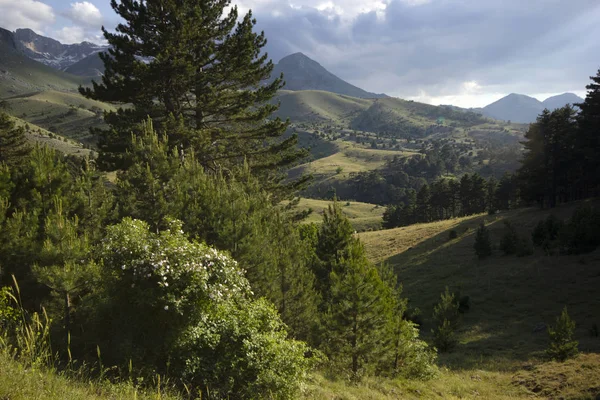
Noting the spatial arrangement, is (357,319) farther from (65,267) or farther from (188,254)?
(65,267)

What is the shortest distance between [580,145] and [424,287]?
33.4 m

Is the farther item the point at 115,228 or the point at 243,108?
the point at 243,108

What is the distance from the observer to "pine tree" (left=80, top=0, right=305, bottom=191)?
61.9ft

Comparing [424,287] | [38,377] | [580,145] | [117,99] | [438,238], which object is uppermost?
[580,145]

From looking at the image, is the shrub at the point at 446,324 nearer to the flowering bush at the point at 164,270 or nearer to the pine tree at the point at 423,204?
the flowering bush at the point at 164,270

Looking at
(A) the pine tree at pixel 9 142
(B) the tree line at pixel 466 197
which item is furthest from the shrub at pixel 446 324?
(B) the tree line at pixel 466 197

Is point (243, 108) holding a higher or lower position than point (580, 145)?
lower

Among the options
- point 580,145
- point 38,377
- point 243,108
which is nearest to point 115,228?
point 38,377

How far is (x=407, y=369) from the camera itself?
16.7 metres

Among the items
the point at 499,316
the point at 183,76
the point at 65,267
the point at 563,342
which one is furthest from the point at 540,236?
the point at 65,267

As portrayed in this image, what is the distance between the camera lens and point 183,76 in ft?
63.3

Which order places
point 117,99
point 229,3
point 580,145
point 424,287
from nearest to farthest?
point 117,99
point 229,3
point 424,287
point 580,145

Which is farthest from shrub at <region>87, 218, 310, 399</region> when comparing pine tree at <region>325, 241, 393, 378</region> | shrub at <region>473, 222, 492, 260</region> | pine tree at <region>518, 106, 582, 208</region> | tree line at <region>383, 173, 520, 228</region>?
tree line at <region>383, 173, 520, 228</region>

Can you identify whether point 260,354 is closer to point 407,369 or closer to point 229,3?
point 407,369
